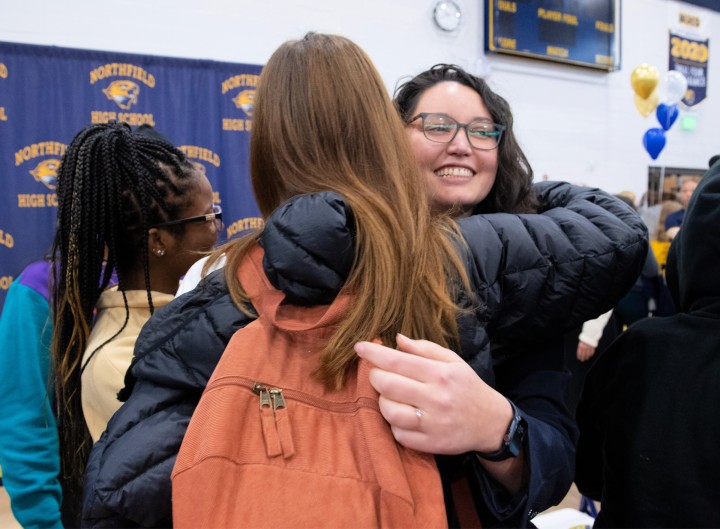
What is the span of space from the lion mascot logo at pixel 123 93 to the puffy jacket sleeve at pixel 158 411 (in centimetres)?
356

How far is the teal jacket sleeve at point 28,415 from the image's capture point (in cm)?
140

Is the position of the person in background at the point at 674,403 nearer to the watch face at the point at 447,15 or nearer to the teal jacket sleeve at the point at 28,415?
the teal jacket sleeve at the point at 28,415

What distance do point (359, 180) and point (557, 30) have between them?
5907 millimetres

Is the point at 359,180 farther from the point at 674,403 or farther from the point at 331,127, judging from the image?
the point at 674,403

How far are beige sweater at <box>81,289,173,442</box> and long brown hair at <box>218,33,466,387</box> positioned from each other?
60 centimetres

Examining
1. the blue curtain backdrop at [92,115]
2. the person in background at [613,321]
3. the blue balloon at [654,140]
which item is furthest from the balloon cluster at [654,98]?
the blue curtain backdrop at [92,115]

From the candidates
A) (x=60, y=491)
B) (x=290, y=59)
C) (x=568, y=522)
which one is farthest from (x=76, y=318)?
(x=568, y=522)

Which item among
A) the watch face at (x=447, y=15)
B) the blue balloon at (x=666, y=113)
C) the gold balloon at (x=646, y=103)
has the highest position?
the watch face at (x=447, y=15)

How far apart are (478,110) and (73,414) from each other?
1.29 m

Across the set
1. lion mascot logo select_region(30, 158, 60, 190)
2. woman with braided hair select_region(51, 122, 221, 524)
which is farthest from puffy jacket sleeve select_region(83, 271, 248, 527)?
lion mascot logo select_region(30, 158, 60, 190)

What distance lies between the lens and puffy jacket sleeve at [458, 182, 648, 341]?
0.80m

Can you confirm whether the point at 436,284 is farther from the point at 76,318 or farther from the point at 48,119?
the point at 48,119

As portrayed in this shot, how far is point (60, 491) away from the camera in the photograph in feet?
4.77

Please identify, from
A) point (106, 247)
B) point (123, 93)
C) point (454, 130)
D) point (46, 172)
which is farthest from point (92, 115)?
point (454, 130)
